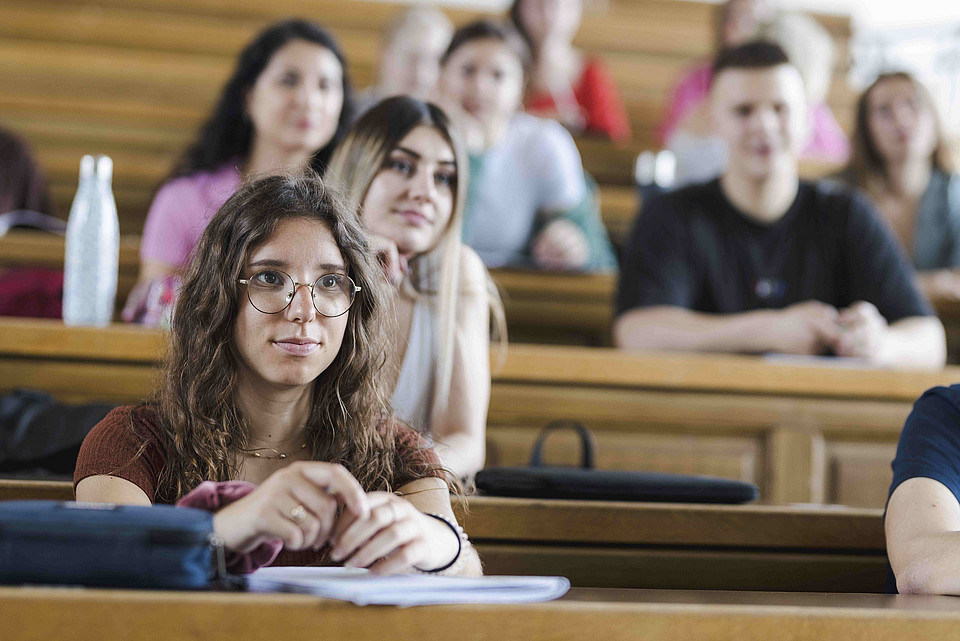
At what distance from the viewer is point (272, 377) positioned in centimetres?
100

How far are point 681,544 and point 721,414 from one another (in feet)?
1.78

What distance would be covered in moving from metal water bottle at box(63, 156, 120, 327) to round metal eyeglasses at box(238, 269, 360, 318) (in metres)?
0.79

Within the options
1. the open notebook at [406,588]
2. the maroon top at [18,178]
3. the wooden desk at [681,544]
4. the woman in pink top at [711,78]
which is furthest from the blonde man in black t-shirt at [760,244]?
→ the maroon top at [18,178]

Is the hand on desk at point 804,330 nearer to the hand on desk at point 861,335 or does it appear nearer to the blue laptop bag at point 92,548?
the hand on desk at point 861,335

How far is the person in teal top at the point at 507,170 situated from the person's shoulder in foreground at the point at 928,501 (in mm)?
1360

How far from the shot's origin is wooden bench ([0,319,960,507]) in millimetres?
1661

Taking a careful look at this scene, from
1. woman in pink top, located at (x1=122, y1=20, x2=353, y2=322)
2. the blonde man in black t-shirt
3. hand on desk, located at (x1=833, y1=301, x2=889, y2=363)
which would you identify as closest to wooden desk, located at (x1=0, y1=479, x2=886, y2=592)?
hand on desk, located at (x1=833, y1=301, x2=889, y2=363)

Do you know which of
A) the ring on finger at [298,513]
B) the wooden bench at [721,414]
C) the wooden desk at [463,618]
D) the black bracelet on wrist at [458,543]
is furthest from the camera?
the wooden bench at [721,414]

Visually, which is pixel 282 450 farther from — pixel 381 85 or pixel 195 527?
pixel 381 85

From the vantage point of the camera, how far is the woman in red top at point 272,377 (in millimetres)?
980

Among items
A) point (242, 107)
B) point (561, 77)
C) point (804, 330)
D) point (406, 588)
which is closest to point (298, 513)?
point (406, 588)

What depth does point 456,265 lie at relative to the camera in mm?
1480

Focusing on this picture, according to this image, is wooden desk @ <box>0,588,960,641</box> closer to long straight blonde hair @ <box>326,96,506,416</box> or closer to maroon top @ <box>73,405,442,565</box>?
maroon top @ <box>73,405,442,565</box>

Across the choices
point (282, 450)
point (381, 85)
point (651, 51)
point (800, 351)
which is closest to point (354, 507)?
point (282, 450)
